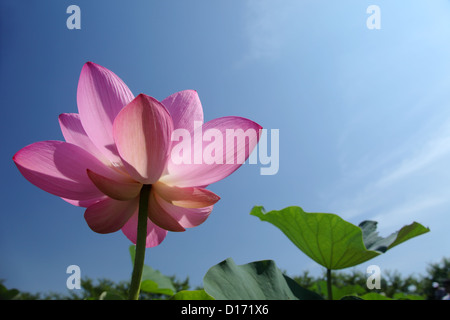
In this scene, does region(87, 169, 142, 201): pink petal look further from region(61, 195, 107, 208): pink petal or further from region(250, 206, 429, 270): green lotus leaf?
region(250, 206, 429, 270): green lotus leaf

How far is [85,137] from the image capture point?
439 mm

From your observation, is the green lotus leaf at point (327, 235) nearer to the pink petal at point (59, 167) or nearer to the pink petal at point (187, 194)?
the pink petal at point (187, 194)

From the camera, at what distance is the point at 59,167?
40 centimetres

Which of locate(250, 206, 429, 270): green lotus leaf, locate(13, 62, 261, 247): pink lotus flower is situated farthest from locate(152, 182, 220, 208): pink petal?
locate(250, 206, 429, 270): green lotus leaf

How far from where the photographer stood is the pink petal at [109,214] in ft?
1.41

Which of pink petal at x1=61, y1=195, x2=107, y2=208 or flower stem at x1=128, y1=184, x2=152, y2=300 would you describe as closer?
flower stem at x1=128, y1=184, x2=152, y2=300

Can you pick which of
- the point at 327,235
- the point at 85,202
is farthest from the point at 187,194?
the point at 327,235

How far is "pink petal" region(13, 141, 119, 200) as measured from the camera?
39cm

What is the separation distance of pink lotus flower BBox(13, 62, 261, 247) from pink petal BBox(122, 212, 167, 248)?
1.5 inches
